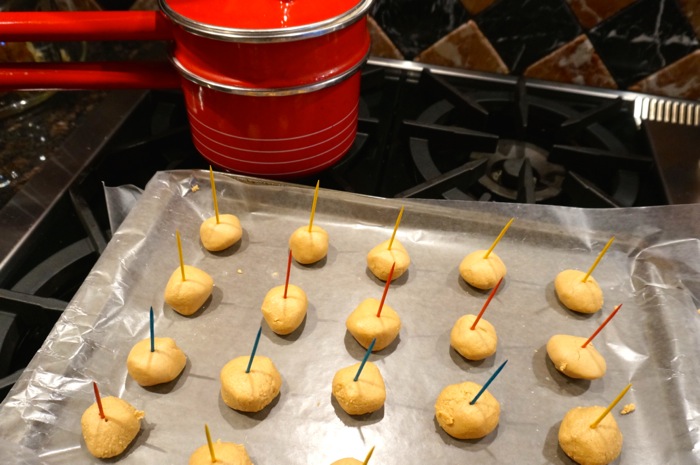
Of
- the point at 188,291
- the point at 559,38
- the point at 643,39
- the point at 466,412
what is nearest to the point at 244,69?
the point at 188,291

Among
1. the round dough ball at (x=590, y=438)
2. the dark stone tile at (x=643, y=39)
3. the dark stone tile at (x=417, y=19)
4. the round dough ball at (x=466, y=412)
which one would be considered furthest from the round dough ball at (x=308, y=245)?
the dark stone tile at (x=643, y=39)

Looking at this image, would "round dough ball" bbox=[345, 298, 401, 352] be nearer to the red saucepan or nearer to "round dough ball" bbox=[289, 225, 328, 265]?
"round dough ball" bbox=[289, 225, 328, 265]

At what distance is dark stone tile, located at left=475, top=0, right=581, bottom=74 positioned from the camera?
175 cm

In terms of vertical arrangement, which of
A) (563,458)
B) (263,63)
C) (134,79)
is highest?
(263,63)

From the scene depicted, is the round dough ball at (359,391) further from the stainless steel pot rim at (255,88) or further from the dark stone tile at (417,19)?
the dark stone tile at (417,19)

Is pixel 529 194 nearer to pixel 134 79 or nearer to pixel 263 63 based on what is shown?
pixel 263 63

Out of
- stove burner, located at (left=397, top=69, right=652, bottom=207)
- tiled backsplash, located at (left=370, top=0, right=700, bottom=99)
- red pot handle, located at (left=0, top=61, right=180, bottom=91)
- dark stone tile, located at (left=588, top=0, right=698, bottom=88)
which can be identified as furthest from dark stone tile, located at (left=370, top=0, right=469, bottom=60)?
red pot handle, located at (left=0, top=61, right=180, bottom=91)

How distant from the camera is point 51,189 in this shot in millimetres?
1431

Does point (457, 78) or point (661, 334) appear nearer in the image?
point (661, 334)

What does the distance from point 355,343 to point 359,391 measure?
0.19m

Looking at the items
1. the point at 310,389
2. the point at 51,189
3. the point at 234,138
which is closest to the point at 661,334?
the point at 310,389

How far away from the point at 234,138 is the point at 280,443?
29.3 inches

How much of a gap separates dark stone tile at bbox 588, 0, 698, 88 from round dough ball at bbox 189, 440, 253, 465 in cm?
166

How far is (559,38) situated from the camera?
1809 millimetres
